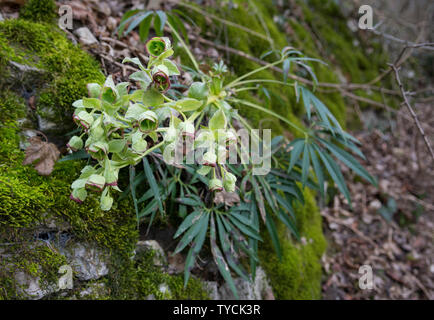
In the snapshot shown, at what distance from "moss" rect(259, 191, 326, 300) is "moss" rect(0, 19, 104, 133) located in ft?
3.22

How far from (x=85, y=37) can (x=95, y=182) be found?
2.70ft

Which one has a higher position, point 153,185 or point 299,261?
point 153,185

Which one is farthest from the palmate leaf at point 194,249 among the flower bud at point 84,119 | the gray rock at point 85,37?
the gray rock at point 85,37

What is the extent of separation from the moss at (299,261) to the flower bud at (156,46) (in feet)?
3.08

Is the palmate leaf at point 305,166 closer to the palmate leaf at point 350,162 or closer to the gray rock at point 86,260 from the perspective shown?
the palmate leaf at point 350,162

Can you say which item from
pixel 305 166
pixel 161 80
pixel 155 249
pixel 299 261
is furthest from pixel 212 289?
pixel 161 80

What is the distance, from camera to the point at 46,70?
3.47ft

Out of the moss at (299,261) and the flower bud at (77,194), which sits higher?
the flower bud at (77,194)

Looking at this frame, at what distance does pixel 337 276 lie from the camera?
5.44 ft

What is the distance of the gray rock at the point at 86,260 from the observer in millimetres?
885

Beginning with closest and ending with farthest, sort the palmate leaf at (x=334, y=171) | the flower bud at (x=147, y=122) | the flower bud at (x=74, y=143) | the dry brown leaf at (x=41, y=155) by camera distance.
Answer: the flower bud at (x=147, y=122), the flower bud at (x=74, y=143), the dry brown leaf at (x=41, y=155), the palmate leaf at (x=334, y=171)

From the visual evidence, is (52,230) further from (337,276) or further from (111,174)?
(337,276)

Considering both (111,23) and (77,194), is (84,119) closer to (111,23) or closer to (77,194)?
(77,194)

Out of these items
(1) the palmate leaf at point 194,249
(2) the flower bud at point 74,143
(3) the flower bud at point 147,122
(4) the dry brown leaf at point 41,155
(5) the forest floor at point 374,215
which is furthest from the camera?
(5) the forest floor at point 374,215
